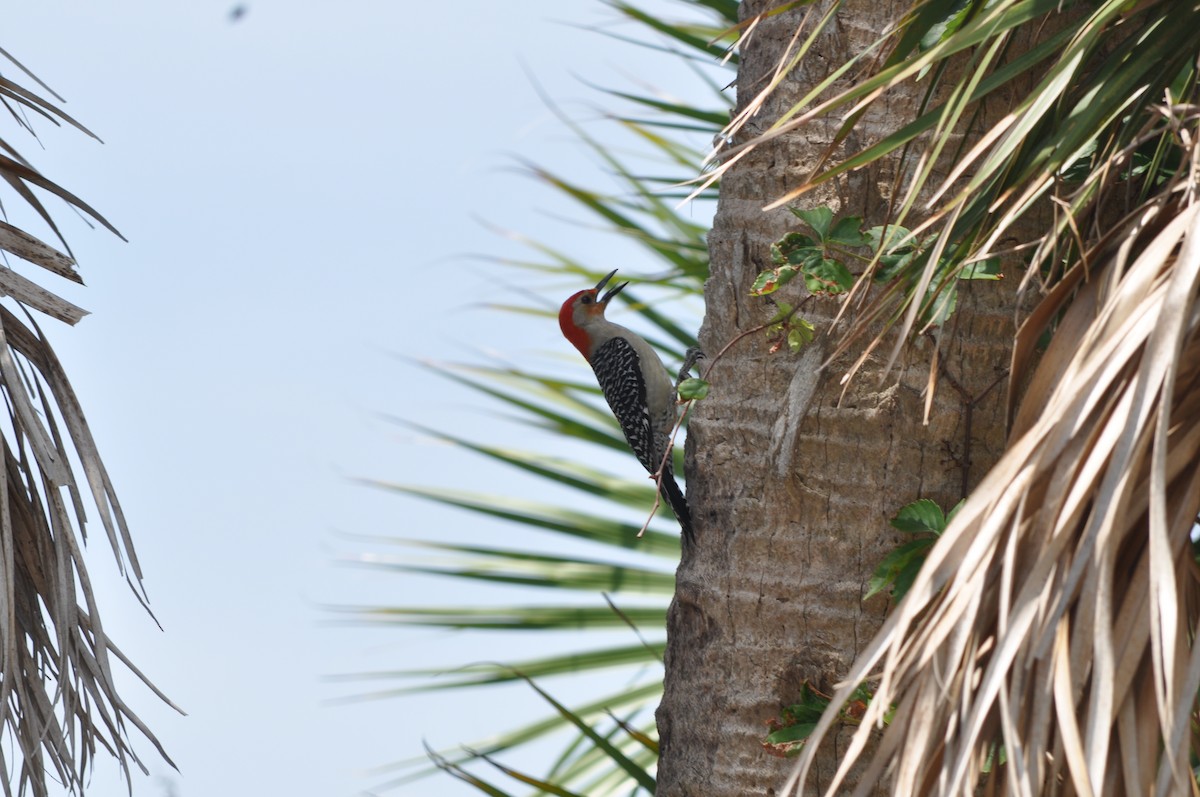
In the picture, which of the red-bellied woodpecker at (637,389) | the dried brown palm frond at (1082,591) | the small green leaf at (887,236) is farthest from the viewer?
the red-bellied woodpecker at (637,389)

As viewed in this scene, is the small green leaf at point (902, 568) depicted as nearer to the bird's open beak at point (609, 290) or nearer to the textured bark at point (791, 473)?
the textured bark at point (791, 473)

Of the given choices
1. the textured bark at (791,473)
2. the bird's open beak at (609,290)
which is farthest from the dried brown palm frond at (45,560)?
the bird's open beak at (609,290)

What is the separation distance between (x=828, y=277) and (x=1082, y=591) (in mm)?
922

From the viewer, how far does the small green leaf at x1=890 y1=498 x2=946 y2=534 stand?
213 cm

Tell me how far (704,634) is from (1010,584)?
102 centimetres

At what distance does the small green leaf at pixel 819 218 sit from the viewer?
2201mm

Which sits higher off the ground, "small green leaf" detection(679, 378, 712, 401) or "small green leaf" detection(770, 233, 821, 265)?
"small green leaf" detection(770, 233, 821, 265)

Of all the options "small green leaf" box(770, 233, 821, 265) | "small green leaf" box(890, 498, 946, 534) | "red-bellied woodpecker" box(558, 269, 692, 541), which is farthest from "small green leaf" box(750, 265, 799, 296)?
"red-bellied woodpecker" box(558, 269, 692, 541)

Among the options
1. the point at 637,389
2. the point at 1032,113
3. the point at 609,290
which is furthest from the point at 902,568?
the point at 609,290

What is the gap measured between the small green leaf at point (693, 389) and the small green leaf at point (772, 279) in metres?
0.21

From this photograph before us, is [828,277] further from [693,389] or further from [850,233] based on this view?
[693,389]

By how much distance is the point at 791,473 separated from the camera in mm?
2283

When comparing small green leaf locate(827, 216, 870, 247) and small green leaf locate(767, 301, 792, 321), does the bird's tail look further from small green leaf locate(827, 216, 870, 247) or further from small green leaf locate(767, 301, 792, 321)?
small green leaf locate(827, 216, 870, 247)

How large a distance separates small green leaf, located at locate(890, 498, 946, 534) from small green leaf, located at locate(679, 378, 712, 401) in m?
0.46
